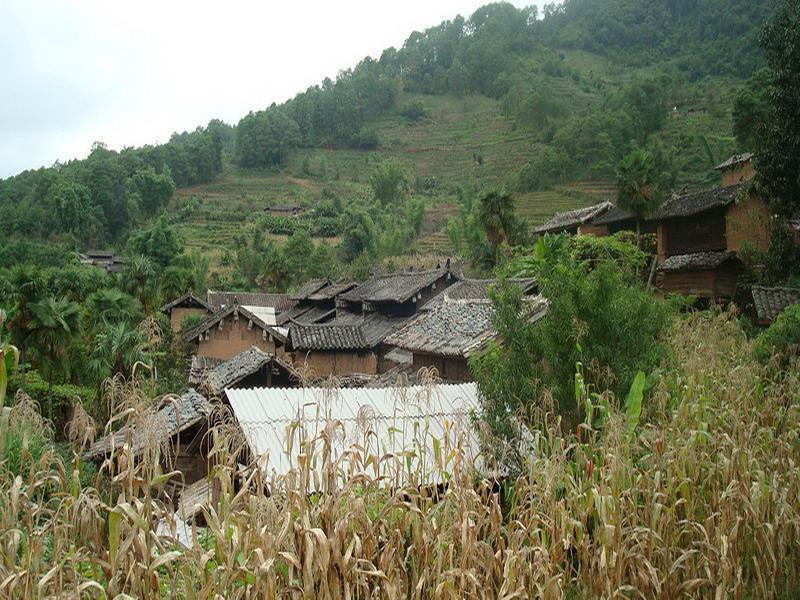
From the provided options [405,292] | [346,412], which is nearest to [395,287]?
[405,292]

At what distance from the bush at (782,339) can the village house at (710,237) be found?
12.0 m

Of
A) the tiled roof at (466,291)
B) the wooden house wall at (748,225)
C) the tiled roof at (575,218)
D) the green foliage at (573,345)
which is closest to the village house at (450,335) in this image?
the tiled roof at (466,291)

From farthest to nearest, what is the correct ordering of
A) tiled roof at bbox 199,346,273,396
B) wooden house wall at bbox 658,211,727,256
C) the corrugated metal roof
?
1. wooden house wall at bbox 658,211,727,256
2. tiled roof at bbox 199,346,273,396
3. the corrugated metal roof

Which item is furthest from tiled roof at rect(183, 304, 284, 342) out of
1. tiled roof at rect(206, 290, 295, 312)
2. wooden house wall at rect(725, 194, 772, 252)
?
wooden house wall at rect(725, 194, 772, 252)

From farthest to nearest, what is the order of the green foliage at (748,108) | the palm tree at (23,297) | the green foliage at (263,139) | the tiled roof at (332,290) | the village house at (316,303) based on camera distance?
1. the green foliage at (263,139)
2. the tiled roof at (332,290)
3. the village house at (316,303)
4. the green foliage at (748,108)
5. the palm tree at (23,297)

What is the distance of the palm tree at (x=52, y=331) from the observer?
838 inches

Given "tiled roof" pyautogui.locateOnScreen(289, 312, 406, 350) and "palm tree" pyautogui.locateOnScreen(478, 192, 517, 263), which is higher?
"palm tree" pyautogui.locateOnScreen(478, 192, 517, 263)

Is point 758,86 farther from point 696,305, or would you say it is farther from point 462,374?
point 462,374

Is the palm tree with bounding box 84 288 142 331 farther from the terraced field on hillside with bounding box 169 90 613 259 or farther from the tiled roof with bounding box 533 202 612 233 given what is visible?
the terraced field on hillside with bounding box 169 90 613 259

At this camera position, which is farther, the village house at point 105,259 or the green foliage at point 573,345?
the village house at point 105,259

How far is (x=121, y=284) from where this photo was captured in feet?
114

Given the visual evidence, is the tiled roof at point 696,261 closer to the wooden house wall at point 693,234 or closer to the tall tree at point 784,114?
the wooden house wall at point 693,234

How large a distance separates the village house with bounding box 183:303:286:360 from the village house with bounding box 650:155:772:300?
632 inches

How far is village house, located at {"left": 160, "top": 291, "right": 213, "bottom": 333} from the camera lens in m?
35.3
